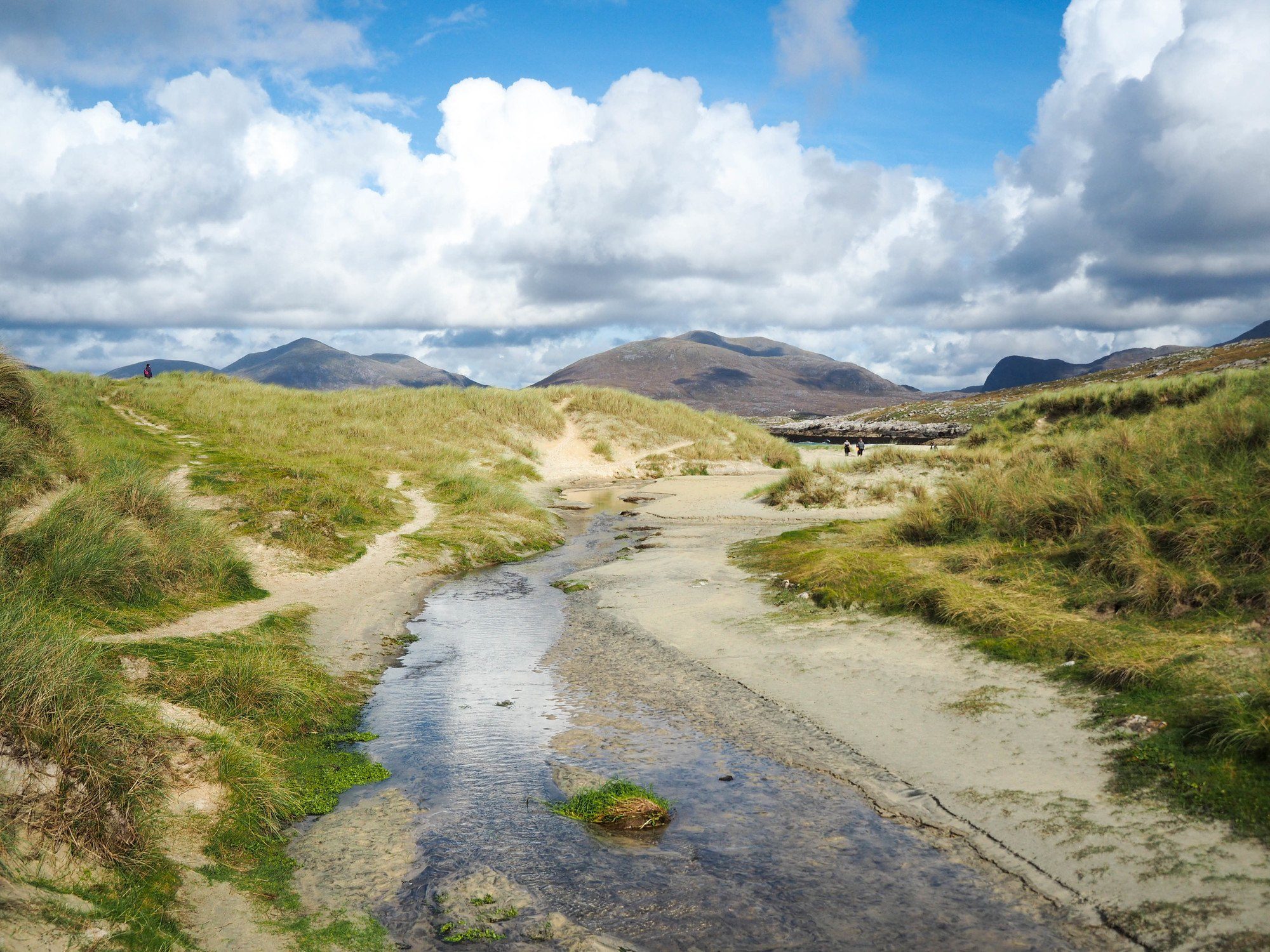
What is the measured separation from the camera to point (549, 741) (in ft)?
28.5

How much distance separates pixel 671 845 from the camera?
250 inches

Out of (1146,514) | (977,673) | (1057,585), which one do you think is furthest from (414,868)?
(1146,514)

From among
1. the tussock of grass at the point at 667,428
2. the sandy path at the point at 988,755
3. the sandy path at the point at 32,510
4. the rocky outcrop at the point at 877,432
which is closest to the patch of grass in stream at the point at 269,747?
the sandy path at the point at 32,510

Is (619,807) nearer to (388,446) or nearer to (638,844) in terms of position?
(638,844)

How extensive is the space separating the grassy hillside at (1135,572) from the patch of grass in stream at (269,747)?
6.78 meters

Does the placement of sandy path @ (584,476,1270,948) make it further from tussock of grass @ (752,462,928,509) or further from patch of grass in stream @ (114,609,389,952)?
tussock of grass @ (752,462,928,509)

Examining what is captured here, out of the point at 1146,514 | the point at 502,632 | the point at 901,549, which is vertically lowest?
the point at 502,632

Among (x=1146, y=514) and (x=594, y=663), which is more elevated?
(x=1146, y=514)

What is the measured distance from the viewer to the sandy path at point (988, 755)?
502 centimetres

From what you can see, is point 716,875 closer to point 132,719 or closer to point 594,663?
point 132,719

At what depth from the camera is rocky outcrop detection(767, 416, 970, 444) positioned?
245 feet

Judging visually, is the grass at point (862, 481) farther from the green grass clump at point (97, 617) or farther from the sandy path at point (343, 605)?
the green grass clump at point (97, 617)

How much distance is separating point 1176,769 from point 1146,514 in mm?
6618

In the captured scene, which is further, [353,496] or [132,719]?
[353,496]
